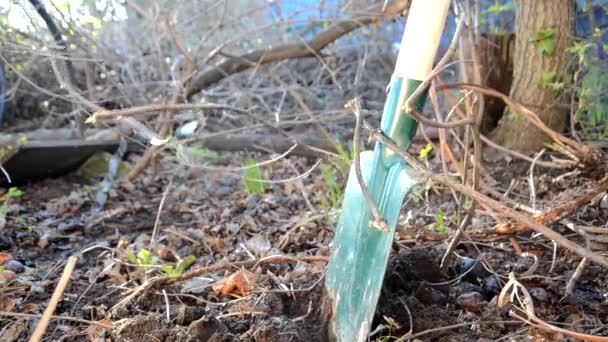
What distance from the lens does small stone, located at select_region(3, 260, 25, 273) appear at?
1.74 meters

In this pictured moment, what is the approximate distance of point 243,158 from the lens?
3.35 metres

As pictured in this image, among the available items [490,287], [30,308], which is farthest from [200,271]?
[490,287]

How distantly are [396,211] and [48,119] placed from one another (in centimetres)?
293

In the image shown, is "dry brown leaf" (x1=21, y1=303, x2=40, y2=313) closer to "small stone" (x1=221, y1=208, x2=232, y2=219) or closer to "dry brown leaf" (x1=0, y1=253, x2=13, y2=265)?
"dry brown leaf" (x1=0, y1=253, x2=13, y2=265)

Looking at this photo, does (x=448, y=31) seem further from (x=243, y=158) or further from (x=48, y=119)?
(x=48, y=119)

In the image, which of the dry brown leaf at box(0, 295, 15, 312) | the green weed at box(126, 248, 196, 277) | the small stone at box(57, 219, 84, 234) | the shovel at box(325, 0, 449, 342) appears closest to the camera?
the shovel at box(325, 0, 449, 342)

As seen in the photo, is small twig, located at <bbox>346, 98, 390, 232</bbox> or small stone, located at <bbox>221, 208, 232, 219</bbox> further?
small stone, located at <bbox>221, 208, 232, 219</bbox>

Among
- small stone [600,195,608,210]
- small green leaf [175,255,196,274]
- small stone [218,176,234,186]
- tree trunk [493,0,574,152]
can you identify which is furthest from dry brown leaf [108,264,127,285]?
tree trunk [493,0,574,152]

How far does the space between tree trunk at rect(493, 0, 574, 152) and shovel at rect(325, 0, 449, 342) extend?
119cm

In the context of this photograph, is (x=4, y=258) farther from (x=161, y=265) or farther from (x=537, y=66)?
(x=537, y=66)

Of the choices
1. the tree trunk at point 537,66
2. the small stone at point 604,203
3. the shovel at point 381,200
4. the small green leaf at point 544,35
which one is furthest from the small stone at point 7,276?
the small green leaf at point 544,35

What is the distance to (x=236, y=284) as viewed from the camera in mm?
1540

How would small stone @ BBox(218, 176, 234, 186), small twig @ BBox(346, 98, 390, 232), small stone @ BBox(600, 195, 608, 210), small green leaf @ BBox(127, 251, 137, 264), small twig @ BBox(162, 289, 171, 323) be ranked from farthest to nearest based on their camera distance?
small stone @ BBox(218, 176, 234, 186), small stone @ BBox(600, 195, 608, 210), small green leaf @ BBox(127, 251, 137, 264), small twig @ BBox(162, 289, 171, 323), small twig @ BBox(346, 98, 390, 232)

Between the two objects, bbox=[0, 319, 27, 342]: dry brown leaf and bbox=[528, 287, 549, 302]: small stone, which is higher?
bbox=[0, 319, 27, 342]: dry brown leaf
